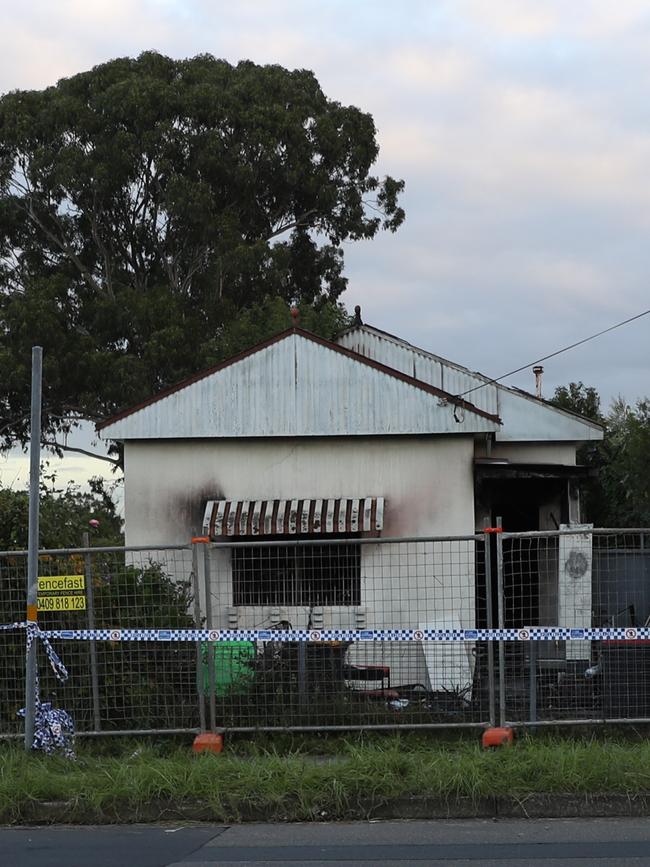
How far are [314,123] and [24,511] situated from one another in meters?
26.5

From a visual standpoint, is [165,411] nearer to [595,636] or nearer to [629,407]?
[595,636]

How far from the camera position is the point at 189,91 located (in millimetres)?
34906

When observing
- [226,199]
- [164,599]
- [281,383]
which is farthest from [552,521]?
[226,199]

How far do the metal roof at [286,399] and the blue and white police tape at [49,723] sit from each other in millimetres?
8155

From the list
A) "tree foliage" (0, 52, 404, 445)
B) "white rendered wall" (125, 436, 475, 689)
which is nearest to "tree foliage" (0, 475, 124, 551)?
"white rendered wall" (125, 436, 475, 689)

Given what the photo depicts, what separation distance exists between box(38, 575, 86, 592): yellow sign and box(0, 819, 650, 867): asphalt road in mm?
Answer: 2371

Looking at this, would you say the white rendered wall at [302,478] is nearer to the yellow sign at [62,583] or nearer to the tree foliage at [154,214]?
the yellow sign at [62,583]

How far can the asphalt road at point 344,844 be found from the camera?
22.7 feet

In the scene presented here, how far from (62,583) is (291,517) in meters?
7.56

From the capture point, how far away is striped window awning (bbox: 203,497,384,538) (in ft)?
56.1

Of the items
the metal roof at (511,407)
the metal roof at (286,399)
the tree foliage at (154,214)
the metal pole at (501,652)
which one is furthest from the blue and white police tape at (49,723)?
the tree foliage at (154,214)

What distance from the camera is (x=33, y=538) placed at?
919cm

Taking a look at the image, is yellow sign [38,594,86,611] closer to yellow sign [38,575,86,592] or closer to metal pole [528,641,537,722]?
yellow sign [38,575,86,592]

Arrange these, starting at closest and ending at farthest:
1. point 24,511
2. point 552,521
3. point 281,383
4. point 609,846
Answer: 1. point 609,846
2. point 24,511
3. point 281,383
4. point 552,521
